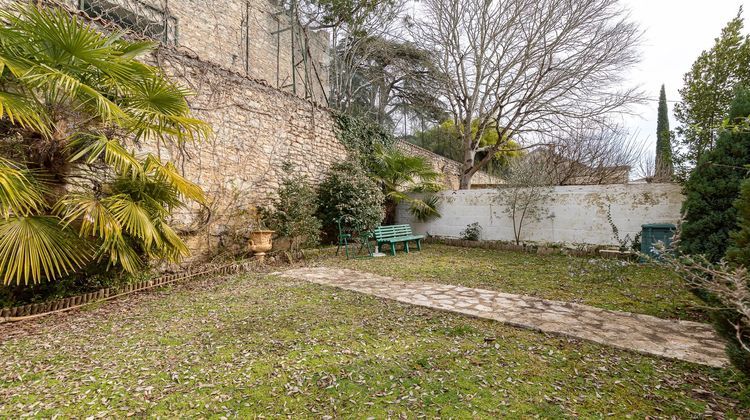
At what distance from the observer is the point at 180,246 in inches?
149

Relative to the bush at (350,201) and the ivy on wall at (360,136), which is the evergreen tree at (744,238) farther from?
the ivy on wall at (360,136)

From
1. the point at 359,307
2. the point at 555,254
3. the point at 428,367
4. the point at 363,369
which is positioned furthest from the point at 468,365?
the point at 555,254

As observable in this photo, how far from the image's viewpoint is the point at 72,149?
343 cm

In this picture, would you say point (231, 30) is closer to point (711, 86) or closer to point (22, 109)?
point (22, 109)

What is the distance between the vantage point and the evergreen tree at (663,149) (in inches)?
227

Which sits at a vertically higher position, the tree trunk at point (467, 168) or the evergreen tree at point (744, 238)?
the tree trunk at point (467, 168)

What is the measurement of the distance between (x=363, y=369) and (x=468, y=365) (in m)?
0.73

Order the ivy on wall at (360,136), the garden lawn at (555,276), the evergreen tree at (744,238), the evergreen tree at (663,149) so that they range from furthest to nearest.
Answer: the ivy on wall at (360,136)
the evergreen tree at (663,149)
the garden lawn at (555,276)
the evergreen tree at (744,238)

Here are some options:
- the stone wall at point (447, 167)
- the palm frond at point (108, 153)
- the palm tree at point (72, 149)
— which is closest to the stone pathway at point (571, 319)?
the palm tree at point (72, 149)

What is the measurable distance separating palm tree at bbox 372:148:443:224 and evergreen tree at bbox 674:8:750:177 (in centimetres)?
530

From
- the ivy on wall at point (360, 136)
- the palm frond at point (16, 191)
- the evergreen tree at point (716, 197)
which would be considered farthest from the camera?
the ivy on wall at point (360, 136)

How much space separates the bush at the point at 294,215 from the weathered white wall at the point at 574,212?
4.27 m

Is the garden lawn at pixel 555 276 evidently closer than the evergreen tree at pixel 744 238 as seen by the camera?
No

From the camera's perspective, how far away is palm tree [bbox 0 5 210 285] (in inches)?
107
